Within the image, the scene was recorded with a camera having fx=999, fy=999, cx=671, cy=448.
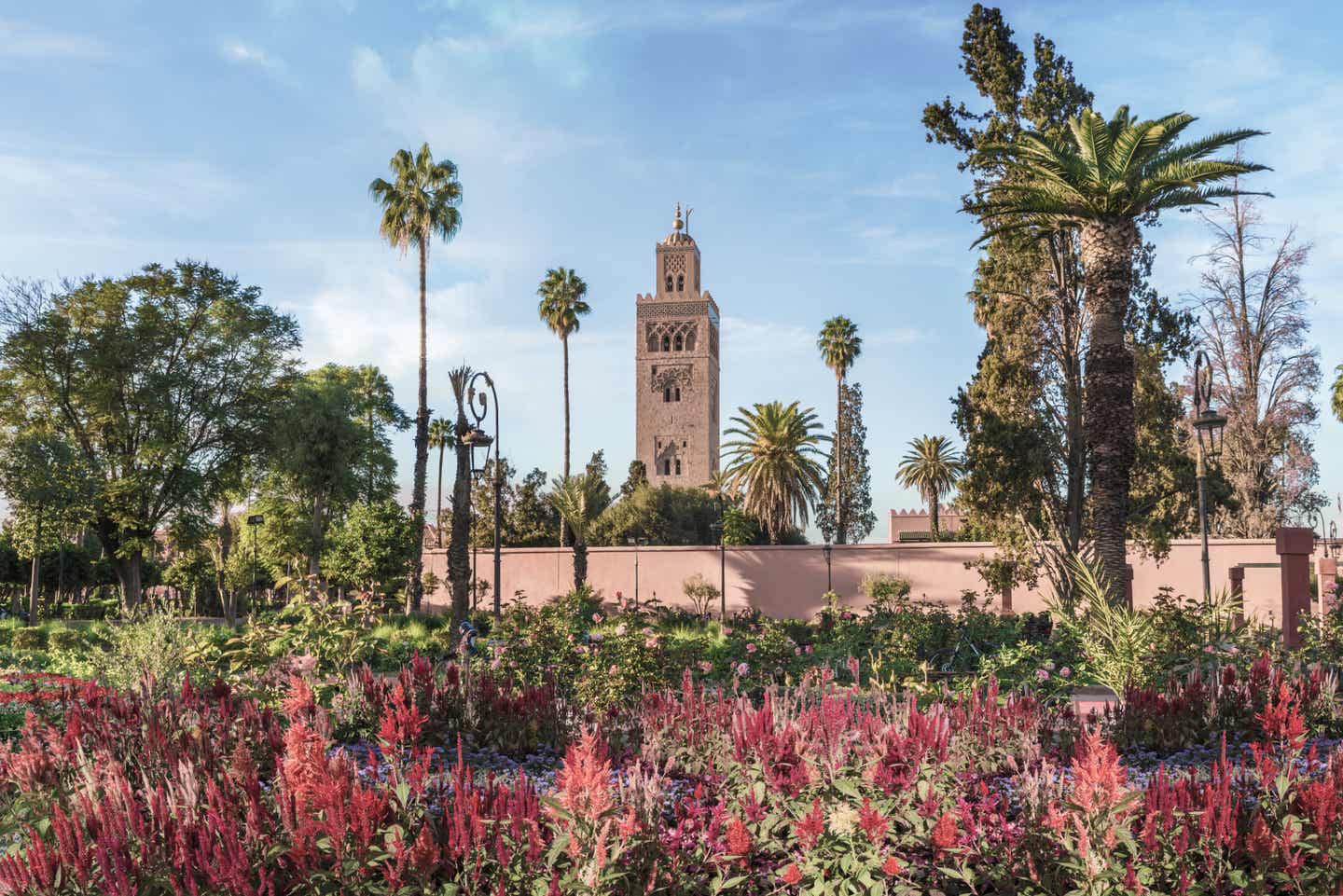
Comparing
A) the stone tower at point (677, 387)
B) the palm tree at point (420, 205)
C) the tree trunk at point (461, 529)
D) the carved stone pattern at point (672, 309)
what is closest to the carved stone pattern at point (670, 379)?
the stone tower at point (677, 387)

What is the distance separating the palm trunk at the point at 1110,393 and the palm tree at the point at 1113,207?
1 cm

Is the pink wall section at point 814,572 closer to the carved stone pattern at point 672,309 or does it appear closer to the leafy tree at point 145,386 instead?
the leafy tree at point 145,386

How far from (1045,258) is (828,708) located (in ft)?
61.9

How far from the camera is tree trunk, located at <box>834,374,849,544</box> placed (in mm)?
49312

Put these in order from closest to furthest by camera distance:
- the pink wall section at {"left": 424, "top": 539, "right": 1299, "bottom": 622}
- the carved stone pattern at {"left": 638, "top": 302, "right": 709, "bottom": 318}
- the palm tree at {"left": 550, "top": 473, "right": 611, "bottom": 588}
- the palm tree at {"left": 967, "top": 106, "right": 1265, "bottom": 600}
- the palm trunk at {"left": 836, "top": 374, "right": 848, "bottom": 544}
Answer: the palm tree at {"left": 967, "top": 106, "right": 1265, "bottom": 600}, the pink wall section at {"left": 424, "top": 539, "right": 1299, "bottom": 622}, the palm tree at {"left": 550, "top": 473, "right": 611, "bottom": 588}, the palm trunk at {"left": 836, "top": 374, "right": 848, "bottom": 544}, the carved stone pattern at {"left": 638, "top": 302, "right": 709, "bottom": 318}

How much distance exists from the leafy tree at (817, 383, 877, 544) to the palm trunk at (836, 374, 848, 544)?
0.27 feet

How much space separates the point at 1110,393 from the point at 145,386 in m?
27.4

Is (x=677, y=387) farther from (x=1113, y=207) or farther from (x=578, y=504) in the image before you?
(x=1113, y=207)

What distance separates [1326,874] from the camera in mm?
3336

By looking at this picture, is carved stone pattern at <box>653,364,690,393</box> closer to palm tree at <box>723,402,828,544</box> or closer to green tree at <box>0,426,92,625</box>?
palm tree at <box>723,402,828,544</box>

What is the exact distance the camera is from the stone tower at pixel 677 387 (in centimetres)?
7769

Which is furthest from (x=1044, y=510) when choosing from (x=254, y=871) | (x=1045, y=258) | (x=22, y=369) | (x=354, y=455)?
(x=22, y=369)

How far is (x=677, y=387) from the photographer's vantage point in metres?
78.8

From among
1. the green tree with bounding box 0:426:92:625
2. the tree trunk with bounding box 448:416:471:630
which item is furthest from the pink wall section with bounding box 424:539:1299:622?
the green tree with bounding box 0:426:92:625
